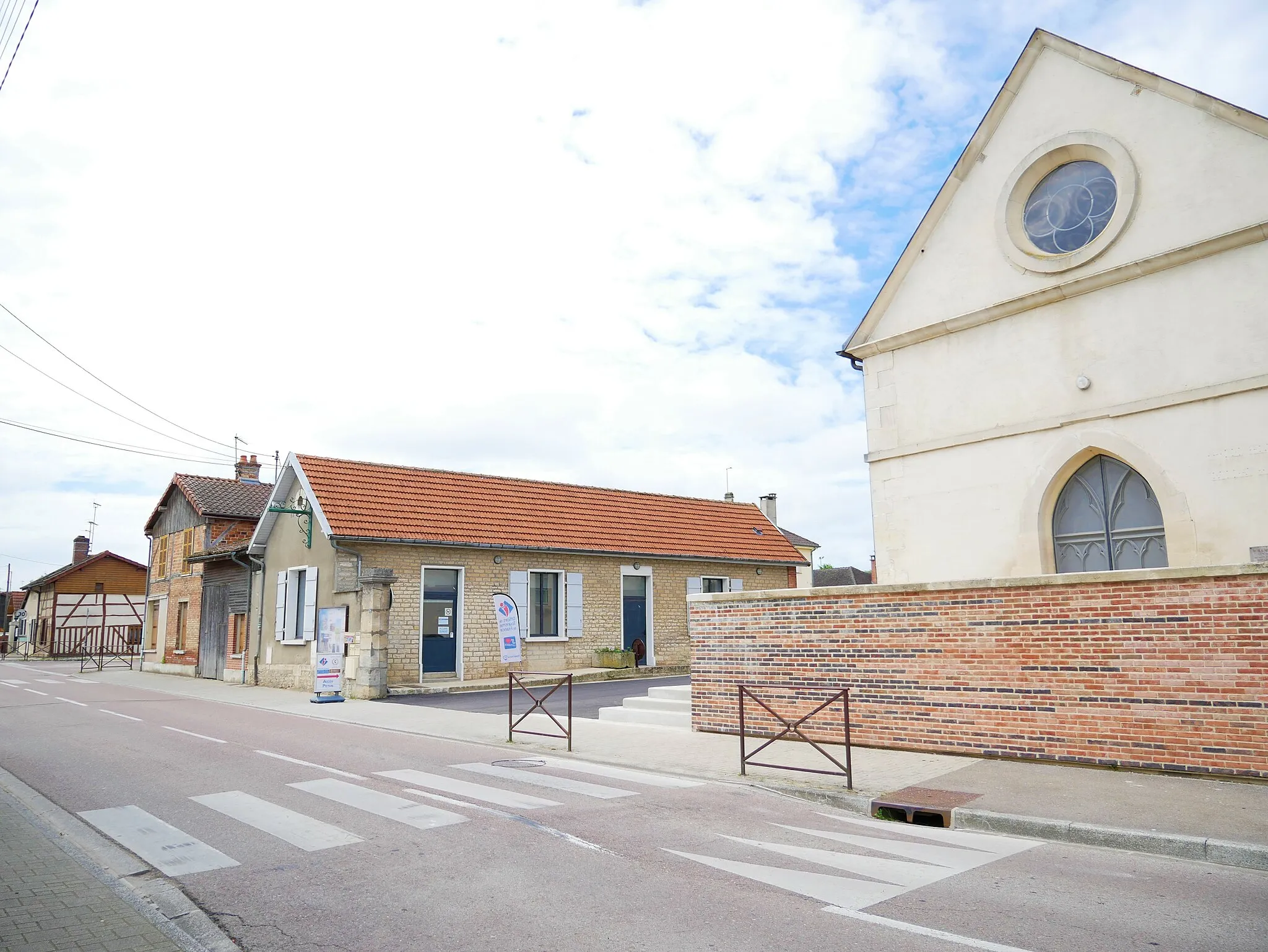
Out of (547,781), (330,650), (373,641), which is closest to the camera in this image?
(547,781)

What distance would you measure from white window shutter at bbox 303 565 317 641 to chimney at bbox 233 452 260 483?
1435 centimetres

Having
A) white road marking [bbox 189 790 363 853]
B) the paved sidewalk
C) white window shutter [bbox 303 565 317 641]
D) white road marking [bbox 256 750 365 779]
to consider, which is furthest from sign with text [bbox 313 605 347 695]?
white road marking [bbox 189 790 363 853]

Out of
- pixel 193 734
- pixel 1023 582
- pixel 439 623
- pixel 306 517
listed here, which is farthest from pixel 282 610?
pixel 1023 582

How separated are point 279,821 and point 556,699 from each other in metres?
11.1

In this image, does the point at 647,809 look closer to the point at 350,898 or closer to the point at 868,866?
the point at 868,866

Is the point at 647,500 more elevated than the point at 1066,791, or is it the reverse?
the point at 647,500

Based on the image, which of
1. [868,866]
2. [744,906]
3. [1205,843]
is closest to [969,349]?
[1205,843]

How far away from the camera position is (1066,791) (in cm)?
805

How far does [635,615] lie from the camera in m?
27.0

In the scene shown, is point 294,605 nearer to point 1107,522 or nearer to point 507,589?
point 507,589

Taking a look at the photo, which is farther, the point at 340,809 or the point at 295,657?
the point at 295,657

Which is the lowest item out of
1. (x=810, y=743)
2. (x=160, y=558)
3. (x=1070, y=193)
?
(x=810, y=743)

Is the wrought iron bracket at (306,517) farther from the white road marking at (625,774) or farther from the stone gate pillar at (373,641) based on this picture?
the white road marking at (625,774)

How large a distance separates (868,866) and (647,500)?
2409 cm
